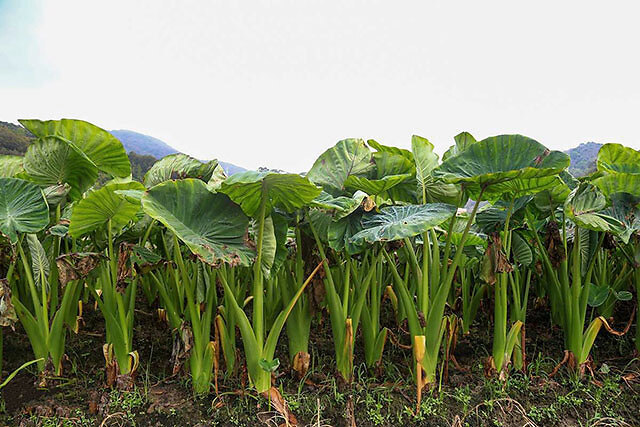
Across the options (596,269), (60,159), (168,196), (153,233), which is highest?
(60,159)

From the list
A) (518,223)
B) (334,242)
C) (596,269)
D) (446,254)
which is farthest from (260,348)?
(596,269)

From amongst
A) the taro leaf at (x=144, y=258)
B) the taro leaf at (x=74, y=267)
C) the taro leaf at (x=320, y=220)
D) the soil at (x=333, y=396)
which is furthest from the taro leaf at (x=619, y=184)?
the taro leaf at (x=74, y=267)

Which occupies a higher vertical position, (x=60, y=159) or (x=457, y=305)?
(x=60, y=159)

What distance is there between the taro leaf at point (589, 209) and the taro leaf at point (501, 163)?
0.57 feet

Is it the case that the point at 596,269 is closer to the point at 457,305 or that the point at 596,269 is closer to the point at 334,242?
the point at 457,305

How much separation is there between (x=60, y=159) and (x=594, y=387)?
2.63 meters

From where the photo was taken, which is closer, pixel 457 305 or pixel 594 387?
pixel 594 387

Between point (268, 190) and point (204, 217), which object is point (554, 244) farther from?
point (204, 217)

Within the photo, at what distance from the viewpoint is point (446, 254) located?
5.51 feet

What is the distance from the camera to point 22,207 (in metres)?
1.62

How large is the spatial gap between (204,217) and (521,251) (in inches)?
65.2

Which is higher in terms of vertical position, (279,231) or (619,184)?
(619,184)

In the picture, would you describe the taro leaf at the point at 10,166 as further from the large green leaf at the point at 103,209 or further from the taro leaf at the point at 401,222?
the taro leaf at the point at 401,222

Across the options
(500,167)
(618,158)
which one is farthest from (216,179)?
(618,158)
